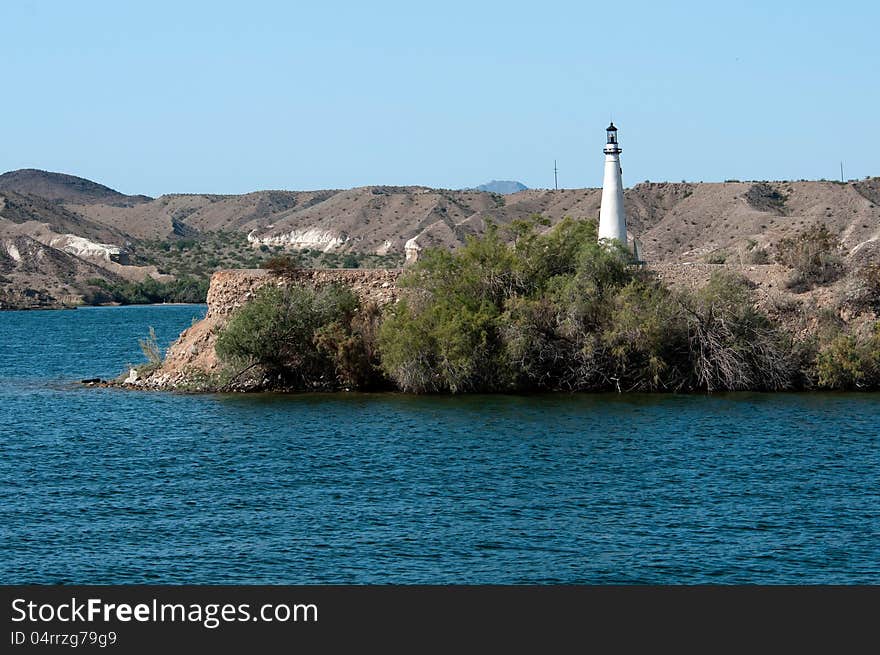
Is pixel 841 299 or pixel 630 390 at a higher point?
pixel 841 299

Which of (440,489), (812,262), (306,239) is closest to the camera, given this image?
(440,489)

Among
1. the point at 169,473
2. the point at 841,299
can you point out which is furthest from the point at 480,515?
the point at 841,299

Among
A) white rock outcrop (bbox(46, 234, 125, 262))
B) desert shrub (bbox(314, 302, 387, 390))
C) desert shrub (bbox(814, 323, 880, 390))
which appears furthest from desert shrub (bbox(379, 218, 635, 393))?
white rock outcrop (bbox(46, 234, 125, 262))

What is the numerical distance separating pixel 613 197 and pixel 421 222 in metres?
98.1

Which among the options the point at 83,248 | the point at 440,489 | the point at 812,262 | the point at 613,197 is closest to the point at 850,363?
the point at 812,262

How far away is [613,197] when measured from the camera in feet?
145

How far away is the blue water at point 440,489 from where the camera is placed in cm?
2081

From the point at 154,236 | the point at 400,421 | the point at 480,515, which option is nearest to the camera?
the point at 480,515

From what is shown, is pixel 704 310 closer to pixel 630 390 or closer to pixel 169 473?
pixel 630 390

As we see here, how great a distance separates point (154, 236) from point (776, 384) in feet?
494

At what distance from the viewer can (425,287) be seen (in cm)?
4141

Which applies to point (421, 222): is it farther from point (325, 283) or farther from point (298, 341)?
point (298, 341)

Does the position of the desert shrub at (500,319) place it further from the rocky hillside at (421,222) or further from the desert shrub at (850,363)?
the rocky hillside at (421,222)

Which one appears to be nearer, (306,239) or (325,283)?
(325,283)
